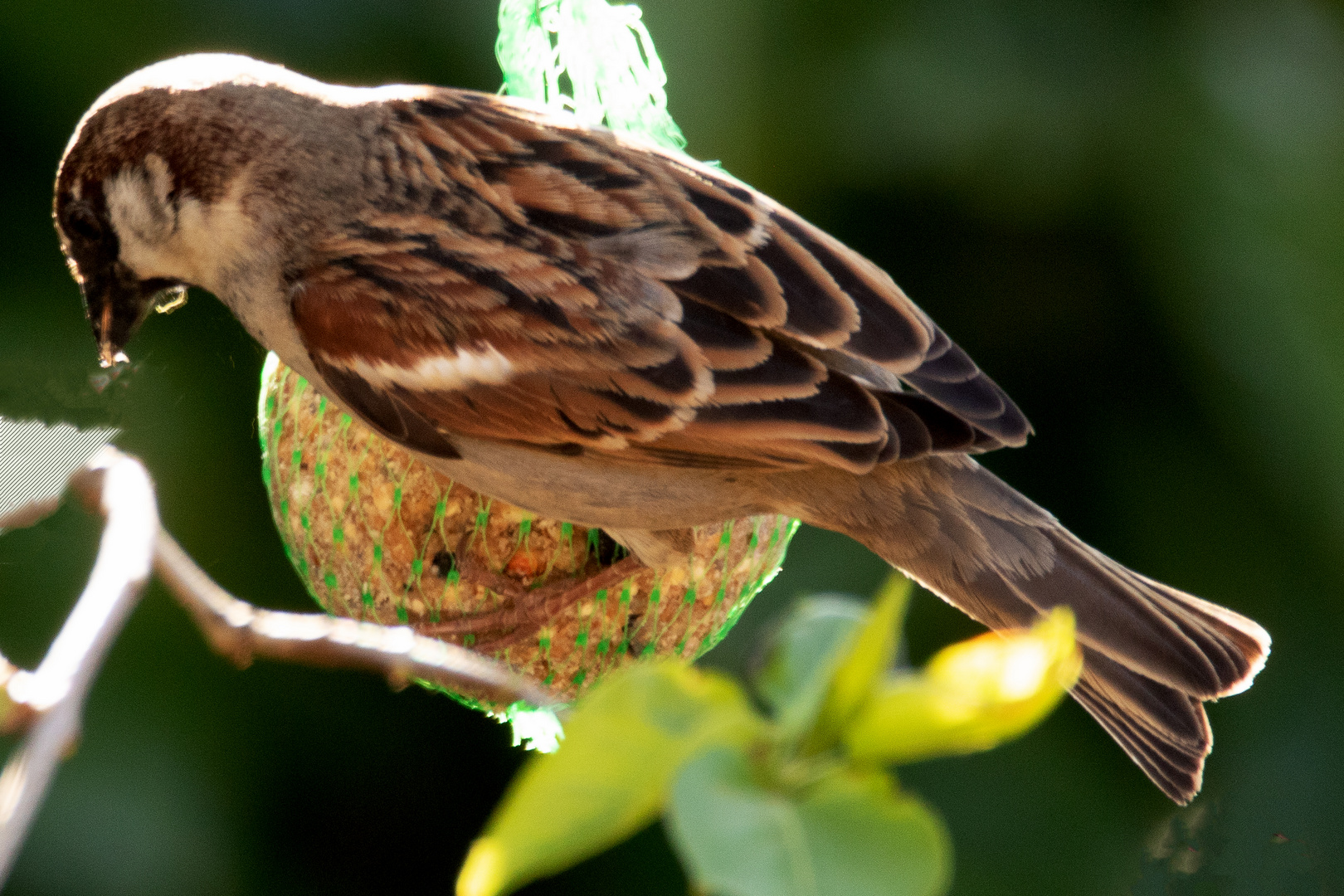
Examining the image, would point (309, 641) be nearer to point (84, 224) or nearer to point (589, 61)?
point (84, 224)

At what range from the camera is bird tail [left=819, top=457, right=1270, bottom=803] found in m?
1.22

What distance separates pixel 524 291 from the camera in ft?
3.87

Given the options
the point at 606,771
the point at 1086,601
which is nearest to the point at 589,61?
the point at 1086,601

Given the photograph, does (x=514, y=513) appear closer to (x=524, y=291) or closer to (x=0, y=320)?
(x=524, y=291)

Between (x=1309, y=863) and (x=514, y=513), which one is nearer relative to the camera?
(x=514, y=513)

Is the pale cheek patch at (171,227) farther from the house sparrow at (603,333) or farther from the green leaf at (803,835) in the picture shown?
the green leaf at (803,835)

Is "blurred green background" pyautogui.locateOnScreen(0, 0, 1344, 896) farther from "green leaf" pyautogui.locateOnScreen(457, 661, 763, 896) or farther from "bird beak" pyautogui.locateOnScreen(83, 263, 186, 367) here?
"green leaf" pyautogui.locateOnScreen(457, 661, 763, 896)

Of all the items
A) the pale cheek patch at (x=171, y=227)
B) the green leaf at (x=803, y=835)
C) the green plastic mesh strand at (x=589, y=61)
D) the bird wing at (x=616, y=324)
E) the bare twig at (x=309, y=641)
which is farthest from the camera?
the green plastic mesh strand at (x=589, y=61)

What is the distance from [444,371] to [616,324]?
0.17m

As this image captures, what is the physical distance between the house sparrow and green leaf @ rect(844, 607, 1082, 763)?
0.84m

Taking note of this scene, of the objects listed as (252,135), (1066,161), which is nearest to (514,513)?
(252,135)

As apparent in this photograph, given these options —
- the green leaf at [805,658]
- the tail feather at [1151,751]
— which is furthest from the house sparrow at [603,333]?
the green leaf at [805,658]

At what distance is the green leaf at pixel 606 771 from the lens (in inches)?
11.6

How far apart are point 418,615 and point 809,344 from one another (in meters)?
0.49
